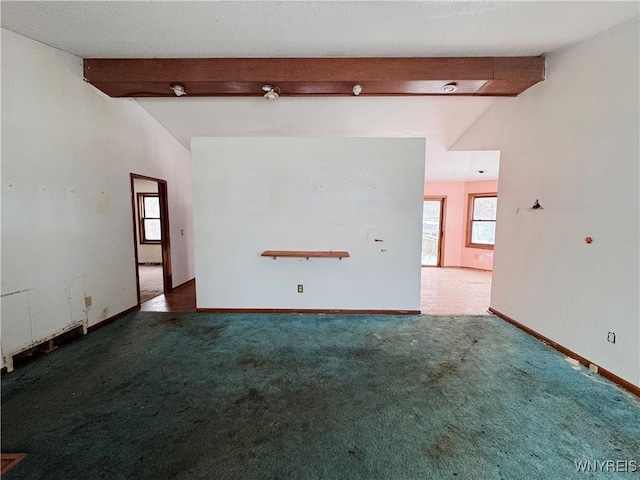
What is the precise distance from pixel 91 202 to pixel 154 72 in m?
1.69

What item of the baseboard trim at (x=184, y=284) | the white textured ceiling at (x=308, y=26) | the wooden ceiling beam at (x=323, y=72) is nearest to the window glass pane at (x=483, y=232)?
the wooden ceiling beam at (x=323, y=72)

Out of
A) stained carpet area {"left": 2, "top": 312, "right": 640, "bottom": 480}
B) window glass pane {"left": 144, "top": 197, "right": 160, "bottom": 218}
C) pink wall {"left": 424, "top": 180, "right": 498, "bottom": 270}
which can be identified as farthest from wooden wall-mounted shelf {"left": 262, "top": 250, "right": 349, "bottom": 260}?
window glass pane {"left": 144, "top": 197, "right": 160, "bottom": 218}

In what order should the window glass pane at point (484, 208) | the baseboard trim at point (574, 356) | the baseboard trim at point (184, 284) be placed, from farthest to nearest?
1. the window glass pane at point (484, 208)
2. the baseboard trim at point (184, 284)
3. the baseboard trim at point (574, 356)

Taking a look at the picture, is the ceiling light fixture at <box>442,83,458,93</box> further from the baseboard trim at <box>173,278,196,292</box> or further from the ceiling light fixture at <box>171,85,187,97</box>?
the baseboard trim at <box>173,278,196,292</box>

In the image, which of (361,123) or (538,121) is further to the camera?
(361,123)

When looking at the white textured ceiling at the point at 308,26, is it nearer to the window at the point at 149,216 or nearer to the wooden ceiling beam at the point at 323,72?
the wooden ceiling beam at the point at 323,72

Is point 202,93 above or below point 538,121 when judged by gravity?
above

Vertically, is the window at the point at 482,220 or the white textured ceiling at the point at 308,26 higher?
the white textured ceiling at the point at 308,26

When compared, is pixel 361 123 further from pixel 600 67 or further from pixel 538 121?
pixel 600 67

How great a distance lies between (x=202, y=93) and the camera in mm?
3553

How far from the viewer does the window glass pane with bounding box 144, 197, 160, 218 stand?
23.9ft

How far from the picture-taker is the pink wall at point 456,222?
7.34m

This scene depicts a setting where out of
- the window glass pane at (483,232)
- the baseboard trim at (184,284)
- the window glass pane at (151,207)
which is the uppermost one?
the window glass pane at (151,207)

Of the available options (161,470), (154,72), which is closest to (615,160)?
(161,470)
